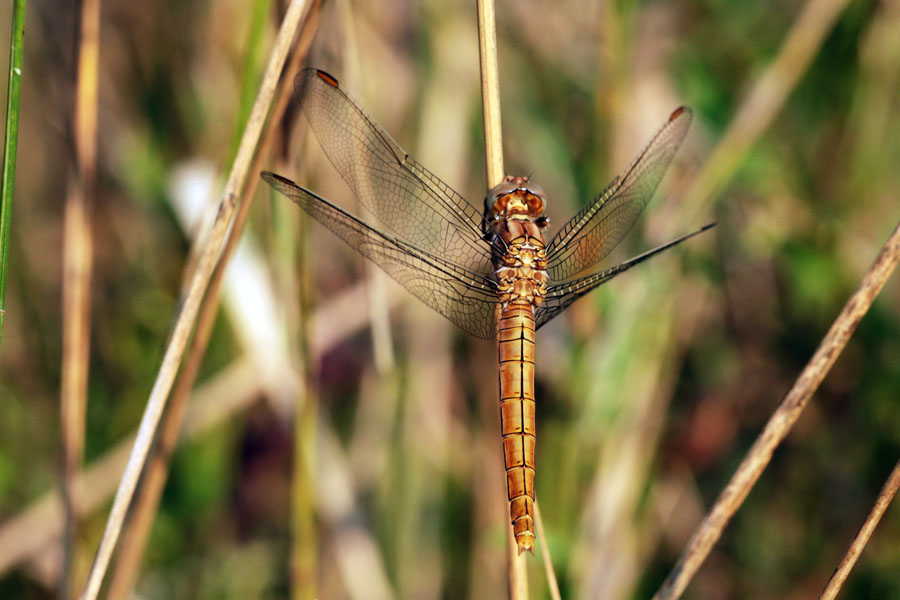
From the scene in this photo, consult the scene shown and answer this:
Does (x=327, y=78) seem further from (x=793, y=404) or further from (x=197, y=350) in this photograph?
(x=793, y=404)

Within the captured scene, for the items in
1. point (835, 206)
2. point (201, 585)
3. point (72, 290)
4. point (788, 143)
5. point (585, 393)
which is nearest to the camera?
point (72, 290)

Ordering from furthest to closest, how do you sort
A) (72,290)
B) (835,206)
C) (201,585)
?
1. (835,206)
2. (201,585)
3. (72,290)

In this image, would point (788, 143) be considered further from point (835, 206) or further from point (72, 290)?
point (72, 290)

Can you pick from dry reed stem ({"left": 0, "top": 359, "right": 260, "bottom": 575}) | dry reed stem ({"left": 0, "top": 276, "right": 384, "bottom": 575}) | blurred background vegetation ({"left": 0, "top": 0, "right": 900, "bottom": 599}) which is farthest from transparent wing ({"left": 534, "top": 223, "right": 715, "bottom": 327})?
dry reed stem ({"left": 0, "top": 359, "right": 260, "bottom": 575})

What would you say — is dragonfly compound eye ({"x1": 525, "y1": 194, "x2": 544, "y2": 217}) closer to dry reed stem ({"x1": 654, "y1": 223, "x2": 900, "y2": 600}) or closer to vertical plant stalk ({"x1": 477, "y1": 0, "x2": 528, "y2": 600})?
vertical plant stalk ({"x1": 477, "y1": 0, "x2": 528, "y2": 600})

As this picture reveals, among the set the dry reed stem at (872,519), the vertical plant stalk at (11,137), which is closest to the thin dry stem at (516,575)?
the dry reed stem at (872,519)

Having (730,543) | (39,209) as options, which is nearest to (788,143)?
(730,543)
